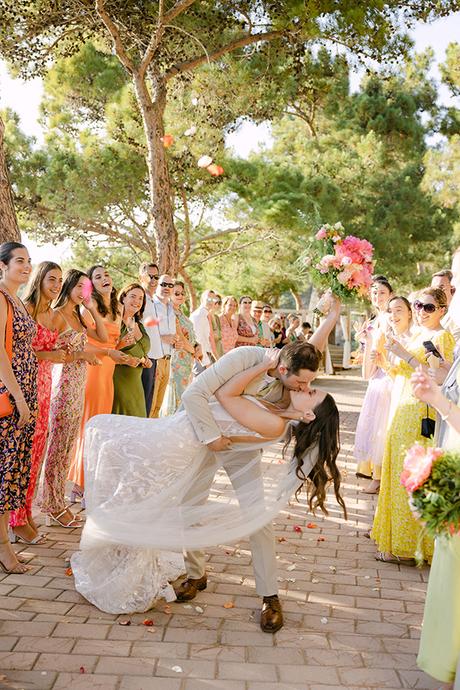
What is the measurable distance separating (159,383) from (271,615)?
428cm

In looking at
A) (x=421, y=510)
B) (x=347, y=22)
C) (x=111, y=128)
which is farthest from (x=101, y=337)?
(x=111, y=128)

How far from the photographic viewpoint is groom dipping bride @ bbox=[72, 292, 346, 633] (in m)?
3.65

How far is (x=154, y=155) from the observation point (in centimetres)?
1100

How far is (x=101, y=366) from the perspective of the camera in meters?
6.20

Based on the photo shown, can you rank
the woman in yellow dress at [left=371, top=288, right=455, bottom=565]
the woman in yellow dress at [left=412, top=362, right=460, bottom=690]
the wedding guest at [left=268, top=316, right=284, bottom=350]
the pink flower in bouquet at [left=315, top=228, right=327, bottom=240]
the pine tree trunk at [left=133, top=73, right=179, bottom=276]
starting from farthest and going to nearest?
the wedding guest at [left=268, top=316, right=284, bottom=350] → the pine tree trunk at [left=133, top=73, right=179, bottom=276] → the woman in yellow dress at [left=371, top=288, right=455, bottom=565] → the pink flower in bouquet at [left=315, top=228, right=327, bottom=240] → the woman in yellow dress at [left=412, top=362, right=460, bottom=690]

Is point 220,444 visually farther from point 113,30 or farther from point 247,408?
point 113,30

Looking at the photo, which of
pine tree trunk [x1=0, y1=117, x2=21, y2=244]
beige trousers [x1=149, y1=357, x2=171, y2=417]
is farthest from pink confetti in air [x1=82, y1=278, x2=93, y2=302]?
beige trousers [x1=149, y1=357, x2=171, y2=417]

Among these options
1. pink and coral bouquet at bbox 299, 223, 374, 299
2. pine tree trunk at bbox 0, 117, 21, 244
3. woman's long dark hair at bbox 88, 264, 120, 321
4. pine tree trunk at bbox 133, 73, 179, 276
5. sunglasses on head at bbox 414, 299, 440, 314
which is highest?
pine tree trunk at bbox 133, 73, 179, 276

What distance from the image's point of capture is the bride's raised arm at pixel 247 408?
142 inches

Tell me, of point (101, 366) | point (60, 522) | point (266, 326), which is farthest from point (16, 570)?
point (266, 326)

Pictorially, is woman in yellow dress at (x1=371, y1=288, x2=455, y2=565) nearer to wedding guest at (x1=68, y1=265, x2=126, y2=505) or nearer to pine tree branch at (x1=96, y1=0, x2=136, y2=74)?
wedding guest at (x1=68, y1=265, x2=126, y2=505)

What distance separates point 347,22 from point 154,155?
12.1 feet

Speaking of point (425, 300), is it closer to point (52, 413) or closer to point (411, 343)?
point (411, 343)

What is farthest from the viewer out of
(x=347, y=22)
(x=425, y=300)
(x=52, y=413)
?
(x=347, y=22)
